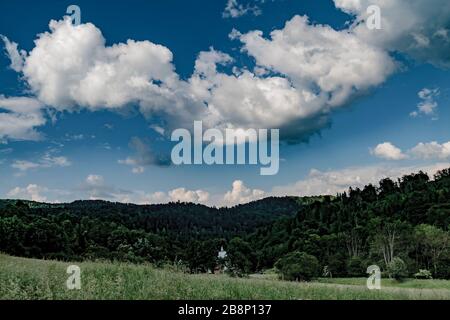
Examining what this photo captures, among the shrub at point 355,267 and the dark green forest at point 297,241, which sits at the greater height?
the dark green forest at point 297,241

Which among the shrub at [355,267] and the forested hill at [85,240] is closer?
the forested hill at [85,240]

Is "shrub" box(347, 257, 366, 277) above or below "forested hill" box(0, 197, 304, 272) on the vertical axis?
below

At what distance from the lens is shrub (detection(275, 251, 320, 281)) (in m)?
77.8

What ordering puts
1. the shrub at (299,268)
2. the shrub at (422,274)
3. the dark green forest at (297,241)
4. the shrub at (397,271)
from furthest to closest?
the shrub at (299,268), the dark green forest at (297,241), the shrub at (422,274), the shrub at (397,271)

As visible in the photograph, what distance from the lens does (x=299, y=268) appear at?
78.8 meters

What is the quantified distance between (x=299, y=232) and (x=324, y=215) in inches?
1040

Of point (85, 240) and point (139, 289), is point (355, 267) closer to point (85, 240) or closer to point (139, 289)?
point (85, 240)

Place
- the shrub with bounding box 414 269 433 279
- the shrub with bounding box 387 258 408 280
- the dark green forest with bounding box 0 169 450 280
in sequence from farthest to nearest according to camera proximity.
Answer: the dark green forest with bounding box 0 169 450 280, the shrub with bounding box 414 269 433 279, the shrub with bounding box 387 258 408 280

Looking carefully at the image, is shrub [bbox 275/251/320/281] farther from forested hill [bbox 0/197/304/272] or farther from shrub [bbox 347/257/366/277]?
forested hill [bbox 0/197/304/272]

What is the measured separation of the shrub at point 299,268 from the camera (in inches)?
3063

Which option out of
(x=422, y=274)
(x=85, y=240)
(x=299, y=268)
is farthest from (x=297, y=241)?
(x=85, y=240)

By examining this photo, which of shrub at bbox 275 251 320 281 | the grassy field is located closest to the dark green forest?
shrub at bbox 275 251 320 281

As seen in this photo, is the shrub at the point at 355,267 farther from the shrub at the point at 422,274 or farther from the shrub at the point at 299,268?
the shrub at the point at 422,274

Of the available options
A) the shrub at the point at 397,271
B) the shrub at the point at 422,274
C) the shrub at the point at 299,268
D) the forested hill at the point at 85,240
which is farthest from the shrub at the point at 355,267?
the forested hill at the point at 85,240
